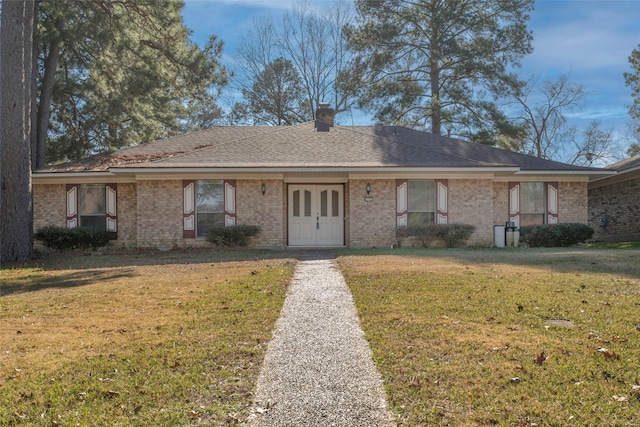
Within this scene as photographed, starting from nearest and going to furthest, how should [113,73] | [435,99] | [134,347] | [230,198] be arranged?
1. [134,347]
2. [230,198]
3. [113,73]
4. [435,99]

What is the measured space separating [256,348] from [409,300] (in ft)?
8.58

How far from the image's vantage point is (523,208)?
16.5 metres

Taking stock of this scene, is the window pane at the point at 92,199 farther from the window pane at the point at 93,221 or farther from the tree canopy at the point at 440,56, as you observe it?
the tree canopy at the point at 440,56

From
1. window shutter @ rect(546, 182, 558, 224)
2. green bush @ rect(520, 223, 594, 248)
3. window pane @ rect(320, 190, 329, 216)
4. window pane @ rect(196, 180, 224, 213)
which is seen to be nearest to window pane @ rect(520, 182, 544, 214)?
window shutter @ rect(546, 182, 558, 224)

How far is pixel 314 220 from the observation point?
16.4m

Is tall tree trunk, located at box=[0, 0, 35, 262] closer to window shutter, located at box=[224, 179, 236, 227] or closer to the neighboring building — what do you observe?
window shutter, located at box=[224, 179, 236, 227]

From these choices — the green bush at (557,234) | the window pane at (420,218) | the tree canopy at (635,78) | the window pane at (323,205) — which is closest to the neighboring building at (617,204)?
the green bush at (557,234)

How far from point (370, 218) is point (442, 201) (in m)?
2.43

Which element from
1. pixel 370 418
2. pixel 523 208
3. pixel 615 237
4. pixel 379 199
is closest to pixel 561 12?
pixel 523 208

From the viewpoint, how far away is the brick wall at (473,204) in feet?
51.5

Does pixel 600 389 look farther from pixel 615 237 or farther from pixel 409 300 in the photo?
pixel 615 237

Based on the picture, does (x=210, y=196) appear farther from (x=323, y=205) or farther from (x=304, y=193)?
(x=323, y=205)

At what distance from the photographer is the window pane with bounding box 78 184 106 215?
1645cm

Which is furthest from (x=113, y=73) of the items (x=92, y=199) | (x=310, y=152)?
(x=310, y=152)
